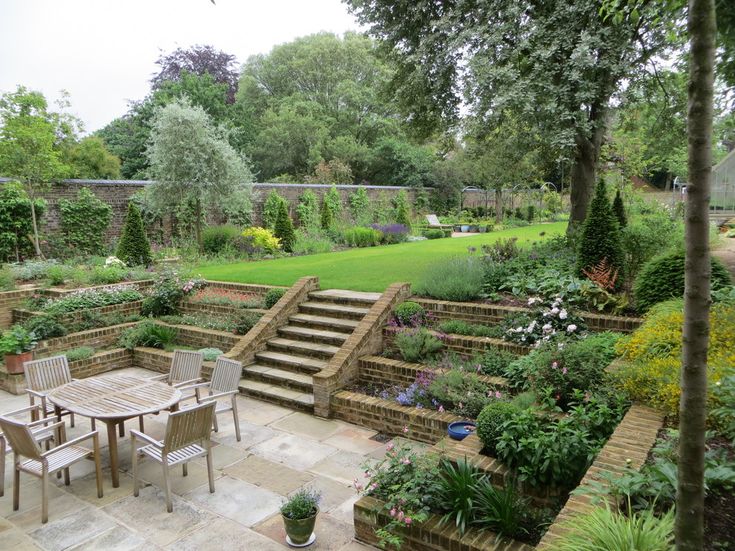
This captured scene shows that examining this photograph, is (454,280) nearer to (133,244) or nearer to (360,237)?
(133,244)

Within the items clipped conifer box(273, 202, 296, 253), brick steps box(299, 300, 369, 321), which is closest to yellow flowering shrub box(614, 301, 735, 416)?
brick steps box(299, 300, 369, 321)

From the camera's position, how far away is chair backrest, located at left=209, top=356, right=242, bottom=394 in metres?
6.18

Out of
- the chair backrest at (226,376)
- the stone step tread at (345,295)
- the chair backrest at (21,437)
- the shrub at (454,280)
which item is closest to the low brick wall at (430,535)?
the chair backrest at (226,376)

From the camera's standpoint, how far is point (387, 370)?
6.99 metres

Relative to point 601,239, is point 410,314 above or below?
below

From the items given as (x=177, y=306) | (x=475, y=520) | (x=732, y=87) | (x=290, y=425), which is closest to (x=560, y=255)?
(x=732, y=87)

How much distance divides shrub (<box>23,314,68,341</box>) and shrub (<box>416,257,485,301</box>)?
6.43 m

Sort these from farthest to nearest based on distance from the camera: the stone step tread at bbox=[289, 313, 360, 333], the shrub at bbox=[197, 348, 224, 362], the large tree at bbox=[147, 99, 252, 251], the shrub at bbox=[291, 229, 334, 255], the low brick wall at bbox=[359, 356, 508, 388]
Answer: the shrub at bbox=[291, 229, 334, 255]
the large tree at bbox=[147, 99, 252, 251]
the shrub at bbox=[197, 348, 224, 362]
the stone step tread at bbox=[289, 313, 360, 333]
the low brick wall at bbox=[359, 356, 508, 388]

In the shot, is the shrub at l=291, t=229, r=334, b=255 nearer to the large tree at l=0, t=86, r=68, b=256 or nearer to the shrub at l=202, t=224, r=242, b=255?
the shrub at l=202, t=224, r=242, b=255

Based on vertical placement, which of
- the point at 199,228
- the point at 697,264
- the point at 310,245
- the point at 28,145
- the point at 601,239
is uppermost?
the point at 28,145

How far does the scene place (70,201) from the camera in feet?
48.5

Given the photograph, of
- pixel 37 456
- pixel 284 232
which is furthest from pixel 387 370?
pixel 284 232

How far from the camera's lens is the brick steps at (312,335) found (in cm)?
800

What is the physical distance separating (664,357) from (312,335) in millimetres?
5160
